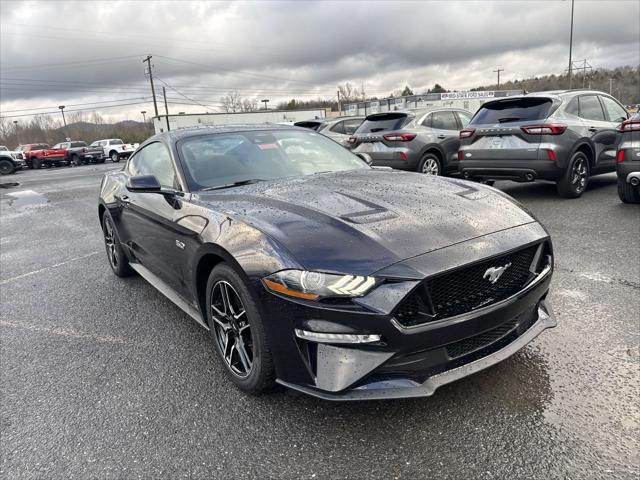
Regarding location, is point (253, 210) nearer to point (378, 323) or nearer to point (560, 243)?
point (378, 323)

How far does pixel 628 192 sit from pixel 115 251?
6732 millimetres

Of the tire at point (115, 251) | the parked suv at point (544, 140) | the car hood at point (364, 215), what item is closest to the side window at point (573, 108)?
the parked suv at point (544, 140)

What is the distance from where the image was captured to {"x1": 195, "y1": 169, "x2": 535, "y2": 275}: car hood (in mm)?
2137

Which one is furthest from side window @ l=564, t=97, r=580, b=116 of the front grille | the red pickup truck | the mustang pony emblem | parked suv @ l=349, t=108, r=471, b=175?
the red pickup truck

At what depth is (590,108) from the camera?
759cm

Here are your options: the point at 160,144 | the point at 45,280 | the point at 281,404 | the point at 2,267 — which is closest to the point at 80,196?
the point at 2,267

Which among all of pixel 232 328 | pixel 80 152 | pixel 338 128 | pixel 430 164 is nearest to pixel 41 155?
pixel 80 152

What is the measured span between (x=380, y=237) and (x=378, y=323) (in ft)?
1.47

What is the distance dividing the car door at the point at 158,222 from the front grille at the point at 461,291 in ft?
4.95

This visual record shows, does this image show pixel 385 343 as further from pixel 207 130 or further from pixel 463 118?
pixel 463 118

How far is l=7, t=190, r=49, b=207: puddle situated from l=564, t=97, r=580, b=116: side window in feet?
39.0

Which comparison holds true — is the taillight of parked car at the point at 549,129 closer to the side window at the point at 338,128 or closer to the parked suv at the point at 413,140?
the parked suv at the point at 413,140

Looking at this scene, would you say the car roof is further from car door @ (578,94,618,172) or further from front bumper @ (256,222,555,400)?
car door @ (578,94,618,172)

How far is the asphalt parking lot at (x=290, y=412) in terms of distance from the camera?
2.06 metres
